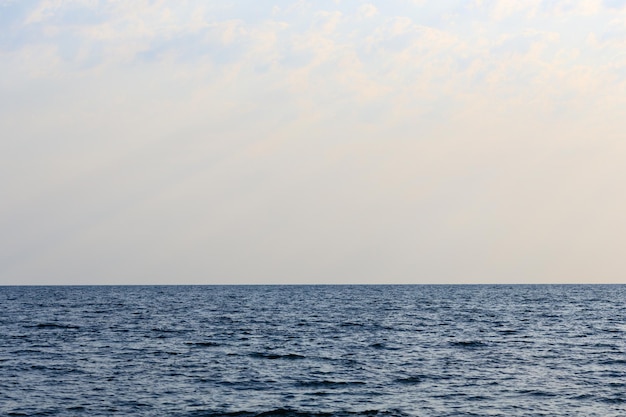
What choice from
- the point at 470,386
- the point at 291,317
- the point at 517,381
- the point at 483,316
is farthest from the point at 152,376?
the point at 483,316

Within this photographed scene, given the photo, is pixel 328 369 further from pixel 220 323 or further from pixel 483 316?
pixel 483 316

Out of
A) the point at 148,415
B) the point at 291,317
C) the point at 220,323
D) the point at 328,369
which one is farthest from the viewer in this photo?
the point at 291,317

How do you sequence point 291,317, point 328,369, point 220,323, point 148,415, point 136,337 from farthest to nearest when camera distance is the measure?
point 291,317
point 220,323
point 136,337
point 328,369
point 148,415

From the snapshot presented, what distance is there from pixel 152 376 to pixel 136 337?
781 inches

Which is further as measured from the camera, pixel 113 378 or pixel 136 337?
pixel 136 337

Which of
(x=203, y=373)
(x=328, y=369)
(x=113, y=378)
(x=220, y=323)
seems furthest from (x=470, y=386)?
(x=220, y=323)

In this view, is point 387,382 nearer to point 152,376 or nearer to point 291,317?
point 152,376

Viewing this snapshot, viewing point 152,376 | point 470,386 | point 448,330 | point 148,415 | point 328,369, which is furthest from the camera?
point 448,330

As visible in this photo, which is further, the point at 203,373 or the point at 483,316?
the point at 483,316

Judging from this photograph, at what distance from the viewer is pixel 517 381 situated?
3603 centimetres

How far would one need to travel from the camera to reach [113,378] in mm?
36344

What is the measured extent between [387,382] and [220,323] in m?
39.4

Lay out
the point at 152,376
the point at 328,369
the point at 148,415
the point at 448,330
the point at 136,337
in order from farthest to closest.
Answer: the point at 448,330 → the point at 136,337 → the point at 328,369 → the point at 152,376 → the point at 148,415

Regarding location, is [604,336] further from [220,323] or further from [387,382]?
[220,323]
